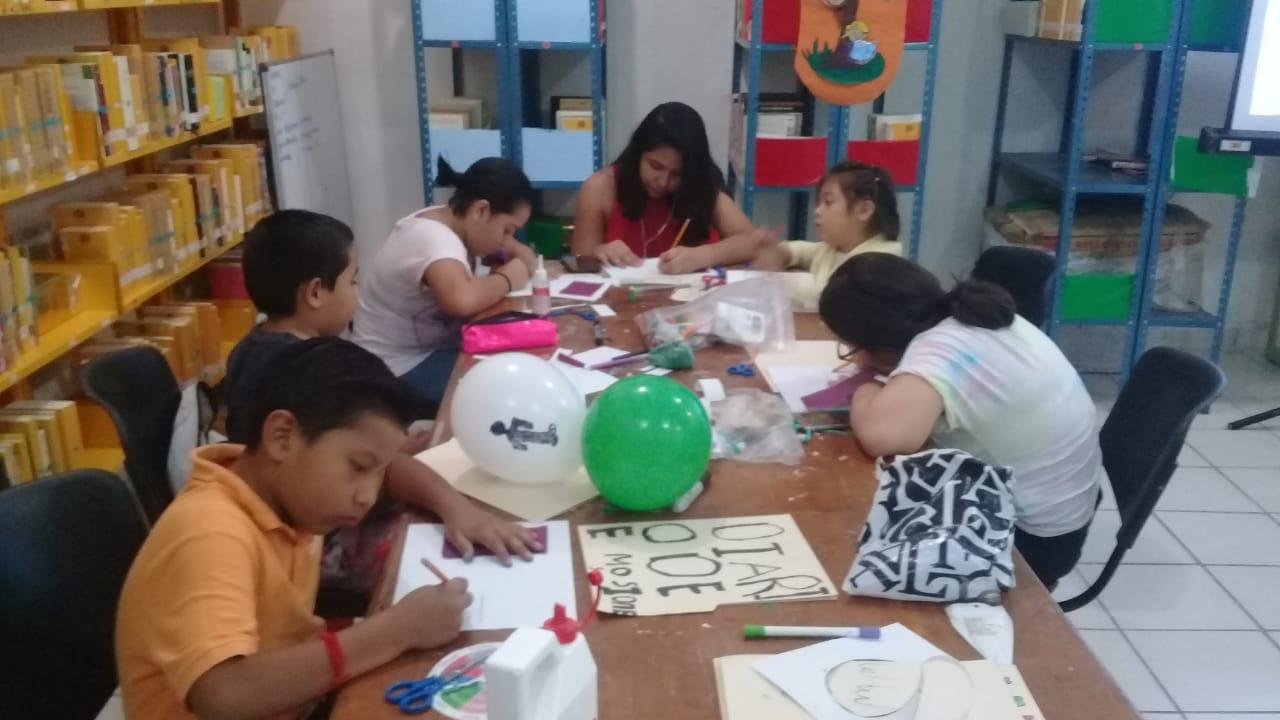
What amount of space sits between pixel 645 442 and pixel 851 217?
151 centimetres

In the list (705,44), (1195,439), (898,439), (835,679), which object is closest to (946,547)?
(835,679)

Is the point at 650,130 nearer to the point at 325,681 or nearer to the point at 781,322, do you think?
the point at 781,322

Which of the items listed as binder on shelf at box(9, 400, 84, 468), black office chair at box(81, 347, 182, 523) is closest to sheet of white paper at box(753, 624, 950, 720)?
black office chair at box(81, 347, 182, 523)

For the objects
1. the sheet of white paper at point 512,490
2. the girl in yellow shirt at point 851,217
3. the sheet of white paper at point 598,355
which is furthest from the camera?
the girl in yellow shirt at point 851,217

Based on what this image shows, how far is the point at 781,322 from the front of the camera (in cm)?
228

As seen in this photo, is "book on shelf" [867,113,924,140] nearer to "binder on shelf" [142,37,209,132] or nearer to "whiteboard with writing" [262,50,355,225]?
"whiteboard with writing" [262,50,355,225]

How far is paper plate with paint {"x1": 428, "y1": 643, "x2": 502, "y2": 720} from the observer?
1.04 metres

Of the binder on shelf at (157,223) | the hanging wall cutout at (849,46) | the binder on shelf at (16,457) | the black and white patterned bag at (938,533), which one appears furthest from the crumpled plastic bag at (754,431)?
the binder on shelf at (157,223)

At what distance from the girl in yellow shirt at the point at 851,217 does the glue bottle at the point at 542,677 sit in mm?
1768

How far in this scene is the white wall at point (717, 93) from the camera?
4152 mm

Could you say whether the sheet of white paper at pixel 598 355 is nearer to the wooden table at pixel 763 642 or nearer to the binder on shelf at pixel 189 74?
the wooden table at pixel 763 642

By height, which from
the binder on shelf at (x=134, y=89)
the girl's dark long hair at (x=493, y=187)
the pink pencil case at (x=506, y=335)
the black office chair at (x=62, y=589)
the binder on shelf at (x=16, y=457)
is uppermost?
the binder on shelf at (x=134, y=89)

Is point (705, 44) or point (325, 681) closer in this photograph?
point (325, 681)

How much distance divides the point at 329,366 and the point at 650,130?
81.2 inches
